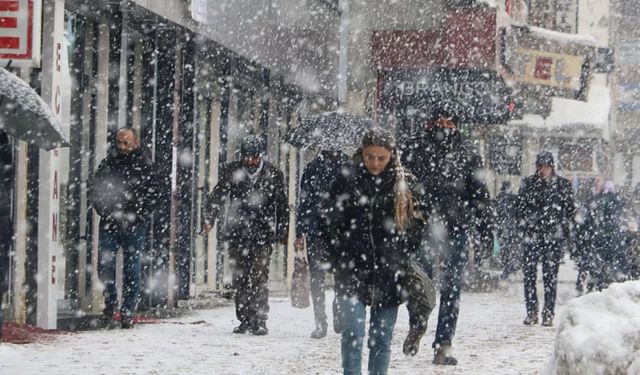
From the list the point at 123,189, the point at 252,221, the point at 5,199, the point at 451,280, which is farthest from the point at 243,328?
the point at 5,199

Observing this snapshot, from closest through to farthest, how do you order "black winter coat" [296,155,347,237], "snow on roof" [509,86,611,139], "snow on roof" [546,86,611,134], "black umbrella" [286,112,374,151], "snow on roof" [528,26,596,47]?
"black winter coat" [296,155,347,237], "black umbrella" [286,112,374,151], "snow on roof" [528,26,596,47], "snow on roof" [509,86,611,139], "snow on roof" [546,86,611,134]

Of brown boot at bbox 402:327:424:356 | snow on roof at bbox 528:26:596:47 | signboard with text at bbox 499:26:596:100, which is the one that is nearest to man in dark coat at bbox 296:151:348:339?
brown boot at bbox 402:327:424:356

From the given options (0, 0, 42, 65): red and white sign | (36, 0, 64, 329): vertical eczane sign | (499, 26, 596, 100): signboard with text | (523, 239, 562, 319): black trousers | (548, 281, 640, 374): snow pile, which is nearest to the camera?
(548, 281, 640, 374): snow pile

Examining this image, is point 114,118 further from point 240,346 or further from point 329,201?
point 329,201

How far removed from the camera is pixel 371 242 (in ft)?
A: 24.7

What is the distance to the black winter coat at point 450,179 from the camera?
32.3ft

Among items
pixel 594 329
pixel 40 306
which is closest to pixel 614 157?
pixel 40 306

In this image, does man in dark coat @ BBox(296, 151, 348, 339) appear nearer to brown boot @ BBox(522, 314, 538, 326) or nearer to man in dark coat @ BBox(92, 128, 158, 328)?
man in dark coat @ BBox(92, 128, 158, 328)

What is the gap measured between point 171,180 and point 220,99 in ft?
9.69

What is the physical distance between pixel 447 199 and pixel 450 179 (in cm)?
15

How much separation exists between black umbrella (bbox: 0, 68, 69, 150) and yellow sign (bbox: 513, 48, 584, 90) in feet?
54.9

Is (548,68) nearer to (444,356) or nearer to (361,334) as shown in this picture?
(444,356)

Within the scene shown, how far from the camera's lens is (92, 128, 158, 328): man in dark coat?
39.9 feet

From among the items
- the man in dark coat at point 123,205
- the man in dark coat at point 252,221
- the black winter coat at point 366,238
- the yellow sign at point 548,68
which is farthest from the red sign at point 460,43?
the black winter coat at point 366,238
